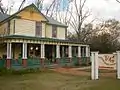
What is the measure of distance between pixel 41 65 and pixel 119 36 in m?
38.0

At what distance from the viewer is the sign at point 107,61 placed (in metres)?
20.2

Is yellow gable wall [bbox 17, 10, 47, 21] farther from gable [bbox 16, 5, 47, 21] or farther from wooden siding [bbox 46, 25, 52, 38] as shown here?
wooden siding [bbox 46, 25, 52, 38]

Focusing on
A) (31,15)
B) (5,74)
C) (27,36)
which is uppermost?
(31,15)

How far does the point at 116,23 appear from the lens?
2665 inches

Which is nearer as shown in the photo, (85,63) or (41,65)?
(41,65)

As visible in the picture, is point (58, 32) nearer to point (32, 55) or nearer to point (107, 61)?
point (32, 55)

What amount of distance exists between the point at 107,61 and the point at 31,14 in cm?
1663

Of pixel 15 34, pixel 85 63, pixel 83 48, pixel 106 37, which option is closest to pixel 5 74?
pixel 15 34

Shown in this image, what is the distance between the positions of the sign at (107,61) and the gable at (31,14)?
15.4 metres

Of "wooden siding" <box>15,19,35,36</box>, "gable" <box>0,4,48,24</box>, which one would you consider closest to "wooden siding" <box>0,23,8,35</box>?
"gable" <box>0,4,48,24</box>

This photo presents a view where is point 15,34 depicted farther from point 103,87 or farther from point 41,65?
point 103,87

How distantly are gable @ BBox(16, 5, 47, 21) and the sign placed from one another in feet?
50.5

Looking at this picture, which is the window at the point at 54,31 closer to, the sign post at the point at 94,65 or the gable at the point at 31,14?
the gable at the point at 31,14

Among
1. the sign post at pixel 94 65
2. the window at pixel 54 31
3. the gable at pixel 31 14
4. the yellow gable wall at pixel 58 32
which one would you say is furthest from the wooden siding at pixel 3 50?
the sign post at pixel 94 65
